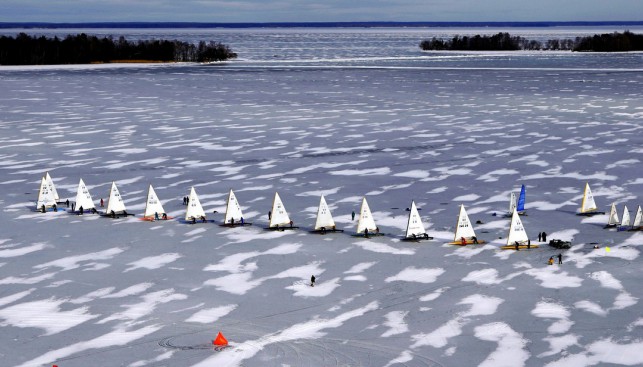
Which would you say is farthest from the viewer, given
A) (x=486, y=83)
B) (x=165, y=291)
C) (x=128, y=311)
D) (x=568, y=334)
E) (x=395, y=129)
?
(x=486, y=83)

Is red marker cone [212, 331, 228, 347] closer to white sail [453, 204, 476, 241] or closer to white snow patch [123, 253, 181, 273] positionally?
white snow patch [123, 253, 181, 273]

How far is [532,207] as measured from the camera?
21.8m

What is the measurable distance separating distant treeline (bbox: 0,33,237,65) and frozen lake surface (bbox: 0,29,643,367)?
64.4 meters

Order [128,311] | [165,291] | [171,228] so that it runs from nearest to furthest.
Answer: [128,311], [165,291], [171,228]

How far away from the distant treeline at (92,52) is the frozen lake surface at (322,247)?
64.4m

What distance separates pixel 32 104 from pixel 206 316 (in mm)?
37663

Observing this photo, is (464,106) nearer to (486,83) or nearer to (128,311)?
(486,83)

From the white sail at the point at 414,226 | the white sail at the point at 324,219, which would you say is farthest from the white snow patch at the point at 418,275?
the white sail at the point at 324,219

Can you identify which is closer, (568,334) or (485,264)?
(568,334)

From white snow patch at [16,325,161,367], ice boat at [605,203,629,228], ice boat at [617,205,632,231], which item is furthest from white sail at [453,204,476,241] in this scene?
white snow patch at [16,325,161,367]

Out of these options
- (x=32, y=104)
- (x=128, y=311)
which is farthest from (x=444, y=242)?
(x=32, y=104)

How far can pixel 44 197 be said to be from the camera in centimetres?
2189

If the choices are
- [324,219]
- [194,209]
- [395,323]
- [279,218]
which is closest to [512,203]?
[324,219]

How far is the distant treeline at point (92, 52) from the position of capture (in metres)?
105
